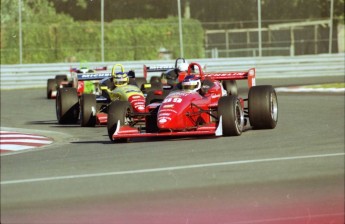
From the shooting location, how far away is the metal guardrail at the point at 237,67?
1258 inches

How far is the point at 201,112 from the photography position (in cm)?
1320

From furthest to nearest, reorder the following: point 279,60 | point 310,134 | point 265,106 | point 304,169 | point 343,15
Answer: point 343,15
point 279,60
point 310,134
point 265,106
point 304,169

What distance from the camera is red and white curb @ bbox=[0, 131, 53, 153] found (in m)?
13.7

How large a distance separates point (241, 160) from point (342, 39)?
2666cm

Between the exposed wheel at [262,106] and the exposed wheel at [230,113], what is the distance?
0.20 meters

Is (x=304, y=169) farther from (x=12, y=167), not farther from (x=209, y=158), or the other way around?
(x=12, y=167)

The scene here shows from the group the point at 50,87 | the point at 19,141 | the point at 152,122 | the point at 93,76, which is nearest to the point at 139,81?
the point at 93,76

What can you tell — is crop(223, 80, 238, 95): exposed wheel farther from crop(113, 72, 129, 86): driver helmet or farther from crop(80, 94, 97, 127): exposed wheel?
crop(80, 94, 97, 127): exposed wheel

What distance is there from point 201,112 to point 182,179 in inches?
108

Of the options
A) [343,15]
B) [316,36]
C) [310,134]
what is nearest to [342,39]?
[316,36]

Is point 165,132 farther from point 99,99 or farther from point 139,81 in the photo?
point 139,81

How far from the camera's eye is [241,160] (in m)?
11.8

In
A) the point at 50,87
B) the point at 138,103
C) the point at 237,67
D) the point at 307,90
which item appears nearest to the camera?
the point at 138,103

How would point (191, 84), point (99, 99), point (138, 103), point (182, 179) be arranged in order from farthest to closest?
point (99, 99)
point (138, 103)
point (191, 84)
point (182, 179)
